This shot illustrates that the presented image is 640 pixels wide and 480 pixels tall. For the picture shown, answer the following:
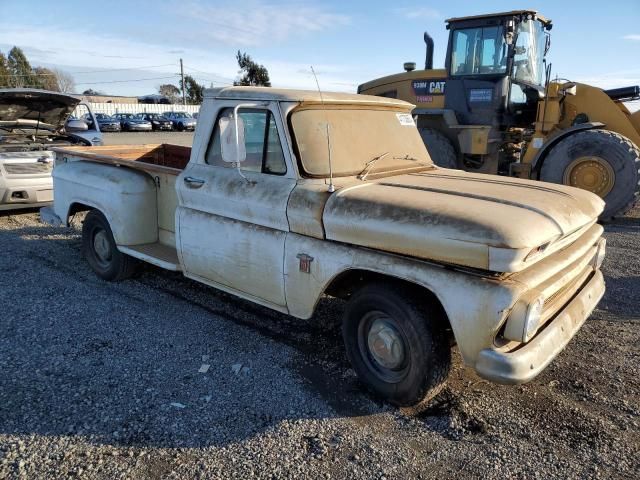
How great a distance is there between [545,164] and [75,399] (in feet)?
26.1

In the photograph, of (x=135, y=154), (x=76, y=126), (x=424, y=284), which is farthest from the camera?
(x=76, y=126)

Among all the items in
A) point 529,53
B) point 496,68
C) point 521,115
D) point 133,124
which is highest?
point 529,53

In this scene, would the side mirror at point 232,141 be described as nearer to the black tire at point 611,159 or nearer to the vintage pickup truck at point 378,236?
the vintage pickup truck at point 378,236

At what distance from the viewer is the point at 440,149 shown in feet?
32.8

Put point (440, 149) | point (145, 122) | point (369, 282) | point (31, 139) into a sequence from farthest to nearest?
1. point (145, 122)
2. point (440, 149)
3. point (31, 139)
4. point (369, 282)

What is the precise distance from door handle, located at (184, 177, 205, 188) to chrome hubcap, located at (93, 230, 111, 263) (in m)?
1.69

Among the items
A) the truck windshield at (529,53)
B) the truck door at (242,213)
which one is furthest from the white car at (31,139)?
the truck windshield at (529,53)

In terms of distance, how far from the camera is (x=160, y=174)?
513cm

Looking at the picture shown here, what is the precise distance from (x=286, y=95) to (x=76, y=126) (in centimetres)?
789

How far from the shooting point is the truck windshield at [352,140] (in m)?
3.90

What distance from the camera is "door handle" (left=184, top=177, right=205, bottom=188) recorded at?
14.5 ft

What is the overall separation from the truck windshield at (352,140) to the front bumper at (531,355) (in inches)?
67.6

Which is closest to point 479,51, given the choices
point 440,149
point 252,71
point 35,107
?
point 440,149

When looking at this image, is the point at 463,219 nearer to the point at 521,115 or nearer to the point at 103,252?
the point at 103,252
